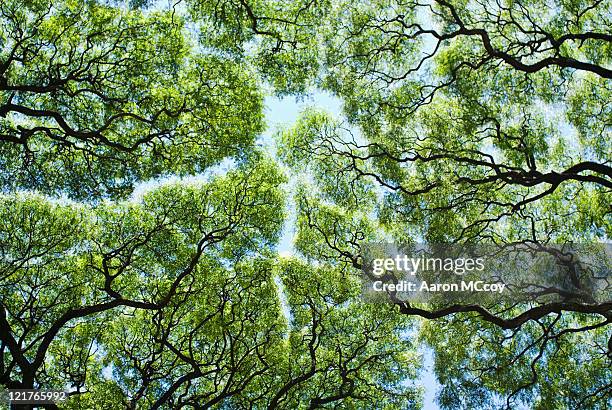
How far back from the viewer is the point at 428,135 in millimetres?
12859

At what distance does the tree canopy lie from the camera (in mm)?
11930

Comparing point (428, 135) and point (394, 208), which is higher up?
point (428, 135)

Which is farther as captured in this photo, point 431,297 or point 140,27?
point 431,297

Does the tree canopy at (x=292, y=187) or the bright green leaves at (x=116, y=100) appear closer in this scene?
the bright green leaves at (x=116, y=100)

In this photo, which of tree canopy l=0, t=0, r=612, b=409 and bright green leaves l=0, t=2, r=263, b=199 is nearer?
bright green leaves l=0, t=2, r=263, b=199

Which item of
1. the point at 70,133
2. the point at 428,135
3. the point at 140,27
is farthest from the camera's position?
the point at 428,135


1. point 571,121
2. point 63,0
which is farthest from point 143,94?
point 571,121

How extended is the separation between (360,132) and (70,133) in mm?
5395

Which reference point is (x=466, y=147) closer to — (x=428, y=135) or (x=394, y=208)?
(x=428, y=135)

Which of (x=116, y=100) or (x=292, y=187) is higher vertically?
(x=292, y=187)

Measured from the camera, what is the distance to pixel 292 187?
48.0 ft

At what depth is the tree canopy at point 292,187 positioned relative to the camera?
11930mm

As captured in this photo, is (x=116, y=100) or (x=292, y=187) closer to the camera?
(x=116, y=100)

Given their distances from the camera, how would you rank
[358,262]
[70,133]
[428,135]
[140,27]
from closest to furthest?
[70,133], [140,27], [428,135], [358,262]
